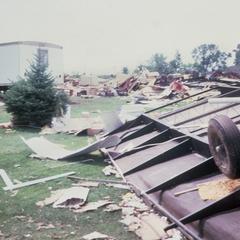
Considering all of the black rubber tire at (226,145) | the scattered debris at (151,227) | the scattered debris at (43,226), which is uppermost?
the black rubber tire at (226,145)

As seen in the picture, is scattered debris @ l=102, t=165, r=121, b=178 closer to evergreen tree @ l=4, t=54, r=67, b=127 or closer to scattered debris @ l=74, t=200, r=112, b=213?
scattered debris @ l=74, t=200, r=112, b=213

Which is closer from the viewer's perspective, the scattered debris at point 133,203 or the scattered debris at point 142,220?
the scattered debris at point 142,220

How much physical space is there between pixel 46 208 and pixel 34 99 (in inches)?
299

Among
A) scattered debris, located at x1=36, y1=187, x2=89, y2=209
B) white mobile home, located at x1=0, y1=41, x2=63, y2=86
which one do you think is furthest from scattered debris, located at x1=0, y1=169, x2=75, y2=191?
white mobile home, located at x1=0, y1=41, x2=63, y2=86

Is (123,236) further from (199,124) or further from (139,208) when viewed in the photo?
(199,124)

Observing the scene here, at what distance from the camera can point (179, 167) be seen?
17.2ft

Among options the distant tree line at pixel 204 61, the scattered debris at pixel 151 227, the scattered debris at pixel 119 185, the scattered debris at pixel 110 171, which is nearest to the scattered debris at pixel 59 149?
the scattered debris at pixel 110 171

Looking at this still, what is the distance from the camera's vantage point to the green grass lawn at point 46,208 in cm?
430

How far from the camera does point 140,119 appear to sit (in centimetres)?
862

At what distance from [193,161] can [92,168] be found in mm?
2248

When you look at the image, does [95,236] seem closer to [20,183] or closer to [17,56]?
[20,183]

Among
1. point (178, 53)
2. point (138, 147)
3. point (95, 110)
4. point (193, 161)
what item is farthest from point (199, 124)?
point (178, 53)

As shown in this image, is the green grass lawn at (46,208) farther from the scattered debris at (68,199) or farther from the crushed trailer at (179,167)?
the crushed trailer at (179,167)

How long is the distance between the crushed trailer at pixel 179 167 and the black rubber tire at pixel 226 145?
0.32 metres
